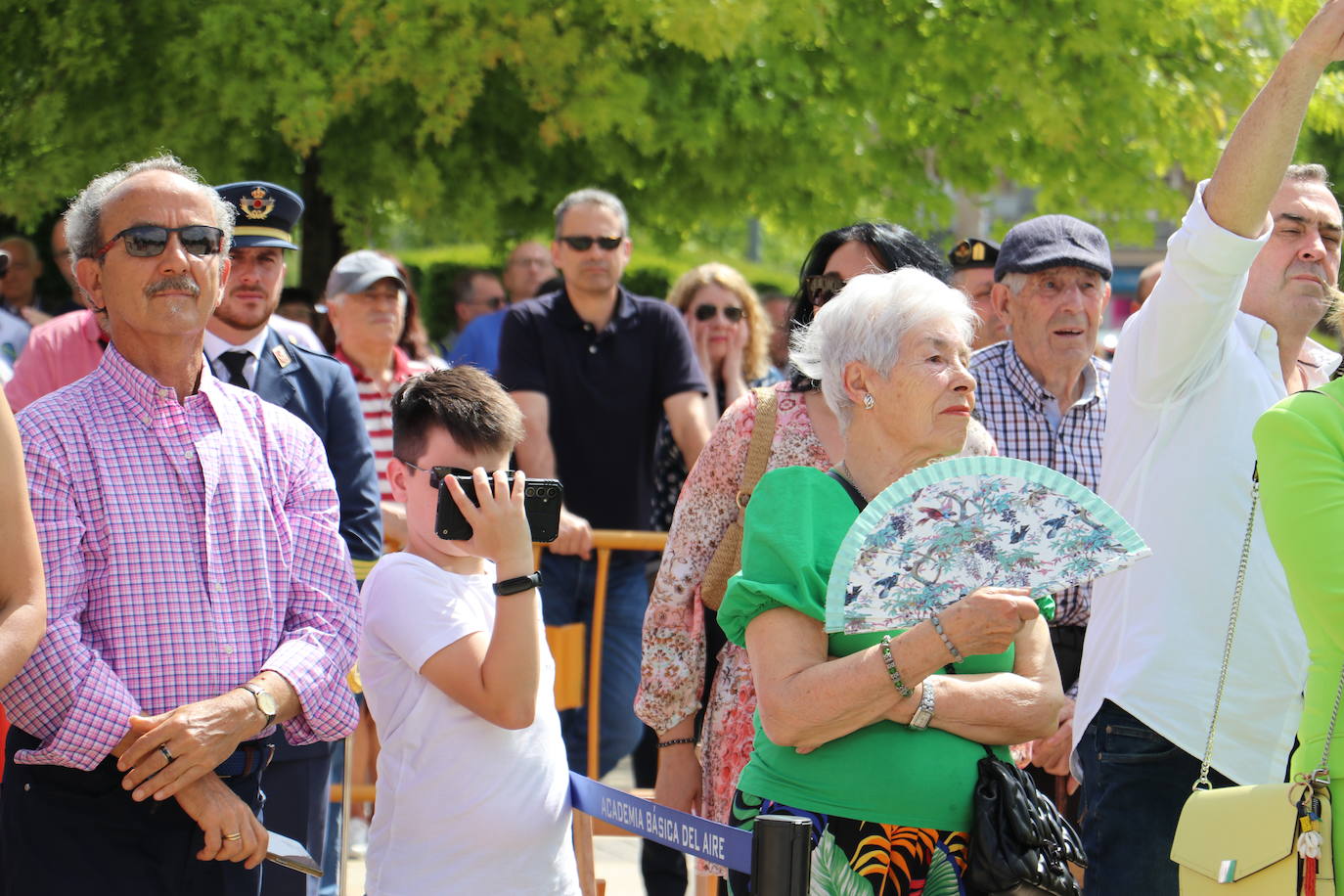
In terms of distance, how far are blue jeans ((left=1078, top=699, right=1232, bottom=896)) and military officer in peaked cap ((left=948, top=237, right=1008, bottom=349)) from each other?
10.5ft

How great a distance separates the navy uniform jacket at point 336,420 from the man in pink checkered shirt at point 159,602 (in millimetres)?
1157

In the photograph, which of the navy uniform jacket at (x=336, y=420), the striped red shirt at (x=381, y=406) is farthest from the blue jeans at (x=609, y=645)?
the navy uniform jacket at (x=336, y=420)

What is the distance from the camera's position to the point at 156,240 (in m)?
3.67

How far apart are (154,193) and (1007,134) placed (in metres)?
7.39

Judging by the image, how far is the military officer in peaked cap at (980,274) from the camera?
6.85 metres

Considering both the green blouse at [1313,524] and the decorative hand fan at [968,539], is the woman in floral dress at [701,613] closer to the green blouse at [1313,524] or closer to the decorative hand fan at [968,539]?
the decorative hand fan at [968,539]

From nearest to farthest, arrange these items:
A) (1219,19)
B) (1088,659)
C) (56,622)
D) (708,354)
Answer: (56,622) < (1088,659) < (708,354) < (1219,19)

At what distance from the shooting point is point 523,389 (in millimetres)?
6805

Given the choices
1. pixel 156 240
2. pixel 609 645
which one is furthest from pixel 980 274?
pixel 156 240

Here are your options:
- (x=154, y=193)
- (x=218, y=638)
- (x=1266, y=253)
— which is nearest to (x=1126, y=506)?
(x=1266, y=253)

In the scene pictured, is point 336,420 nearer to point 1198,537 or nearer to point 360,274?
→ point 360,274

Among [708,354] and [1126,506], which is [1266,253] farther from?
[708,354]

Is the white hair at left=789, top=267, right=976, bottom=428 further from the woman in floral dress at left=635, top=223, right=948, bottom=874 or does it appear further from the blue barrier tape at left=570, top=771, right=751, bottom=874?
the blue barrier tape at left=570, top=771, right=751, bottom=874

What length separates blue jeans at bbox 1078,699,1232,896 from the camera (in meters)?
3.75
